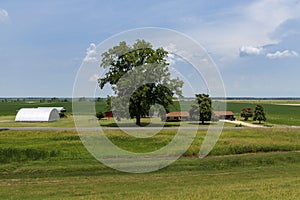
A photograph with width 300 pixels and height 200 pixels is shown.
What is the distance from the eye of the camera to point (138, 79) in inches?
2384

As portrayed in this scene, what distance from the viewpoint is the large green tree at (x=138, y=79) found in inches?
2391

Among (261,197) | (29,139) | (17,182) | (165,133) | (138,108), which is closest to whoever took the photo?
(261,197)

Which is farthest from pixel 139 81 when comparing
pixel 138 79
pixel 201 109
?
pixel 201 109

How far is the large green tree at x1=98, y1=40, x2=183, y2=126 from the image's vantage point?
199 ft

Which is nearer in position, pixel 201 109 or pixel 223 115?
pixel 201 109

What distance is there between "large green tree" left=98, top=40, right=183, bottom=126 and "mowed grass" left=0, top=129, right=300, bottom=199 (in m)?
13.5

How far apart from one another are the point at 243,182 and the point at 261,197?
4.88 m

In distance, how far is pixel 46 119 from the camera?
7719cm

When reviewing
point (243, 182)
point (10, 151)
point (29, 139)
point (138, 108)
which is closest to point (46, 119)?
point (138, 108)

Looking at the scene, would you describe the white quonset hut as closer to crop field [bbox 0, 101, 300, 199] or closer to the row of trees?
the row of trees

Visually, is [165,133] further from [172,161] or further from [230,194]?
[230,194]

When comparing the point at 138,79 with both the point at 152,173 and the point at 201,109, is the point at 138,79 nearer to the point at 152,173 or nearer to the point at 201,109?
the point at 201,109

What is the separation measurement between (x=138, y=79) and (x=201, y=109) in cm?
1735

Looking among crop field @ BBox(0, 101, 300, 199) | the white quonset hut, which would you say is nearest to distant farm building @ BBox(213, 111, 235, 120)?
crop field @ BBox(0, 101, 300, 199)
